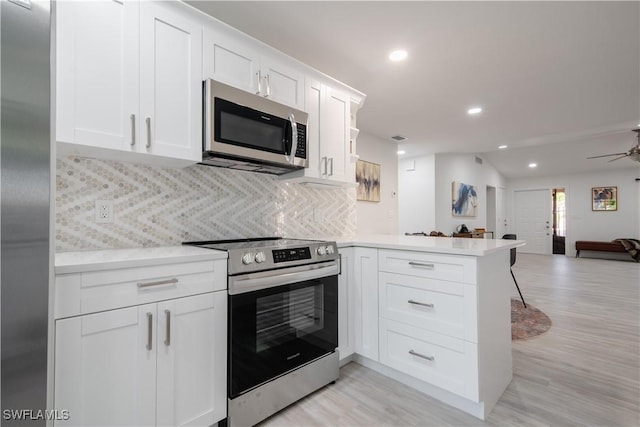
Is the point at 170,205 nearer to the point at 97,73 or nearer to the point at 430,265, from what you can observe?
the point at 97,73

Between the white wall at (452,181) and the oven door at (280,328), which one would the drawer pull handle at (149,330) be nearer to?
the oven door at (280,328)

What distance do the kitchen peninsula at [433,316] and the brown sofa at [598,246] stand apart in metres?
8.50

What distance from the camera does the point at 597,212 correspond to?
851 centimetres

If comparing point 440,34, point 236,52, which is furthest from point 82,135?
point 440,34

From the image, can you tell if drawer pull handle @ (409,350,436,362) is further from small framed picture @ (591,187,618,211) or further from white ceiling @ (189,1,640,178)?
small framed picture @ (591,187,618,211)

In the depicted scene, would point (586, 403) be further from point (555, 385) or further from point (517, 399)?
point (517, 399)

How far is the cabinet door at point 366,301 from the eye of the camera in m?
2.22

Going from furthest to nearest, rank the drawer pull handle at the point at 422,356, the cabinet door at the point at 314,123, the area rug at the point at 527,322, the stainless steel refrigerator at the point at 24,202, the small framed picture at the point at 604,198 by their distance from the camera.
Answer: the small framed picture at the point at 604,198 → the area rug at the point at 527,322 → the cabinet door at the point at 314,123 → the drawer pull handle at the point at 422,356 → the stainless steel refrigerator at the point at 24,202

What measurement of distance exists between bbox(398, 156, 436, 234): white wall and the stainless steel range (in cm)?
508

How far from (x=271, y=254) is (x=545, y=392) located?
2019mm

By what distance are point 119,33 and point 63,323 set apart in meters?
1.32

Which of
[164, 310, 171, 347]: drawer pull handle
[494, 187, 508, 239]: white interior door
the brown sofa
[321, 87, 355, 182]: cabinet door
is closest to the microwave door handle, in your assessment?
[321, 87, 355, 182]: cabinet door

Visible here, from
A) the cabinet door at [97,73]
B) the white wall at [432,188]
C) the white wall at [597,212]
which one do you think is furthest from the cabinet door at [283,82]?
the white wall at [597,212]

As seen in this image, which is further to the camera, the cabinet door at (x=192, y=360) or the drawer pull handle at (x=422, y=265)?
the drawer pull handle at (x=422, y=265)
